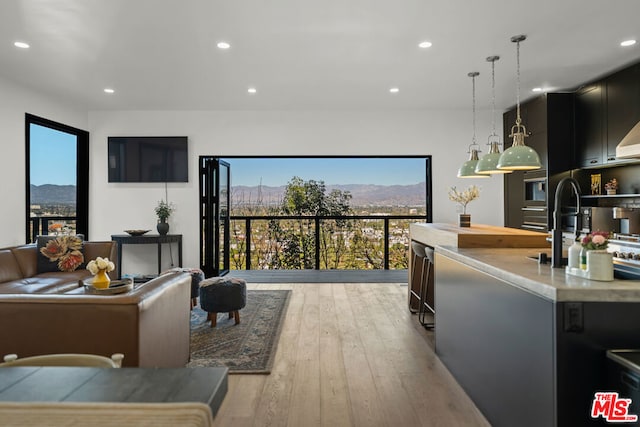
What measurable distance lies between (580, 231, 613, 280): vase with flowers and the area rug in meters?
2.12

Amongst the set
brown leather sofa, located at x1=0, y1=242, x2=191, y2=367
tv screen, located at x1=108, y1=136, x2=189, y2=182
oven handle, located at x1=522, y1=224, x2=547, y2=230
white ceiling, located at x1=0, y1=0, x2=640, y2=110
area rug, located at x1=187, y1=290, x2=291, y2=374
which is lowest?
area rug, located at x1=187, y1=290, x2=291, y2=374

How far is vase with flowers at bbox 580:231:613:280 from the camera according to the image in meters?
1.71

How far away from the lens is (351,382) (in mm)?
2744

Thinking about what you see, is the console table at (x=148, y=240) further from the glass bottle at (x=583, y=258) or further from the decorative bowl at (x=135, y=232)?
the glass bottle at (x=583, y=258)

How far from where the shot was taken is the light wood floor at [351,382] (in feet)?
7.49

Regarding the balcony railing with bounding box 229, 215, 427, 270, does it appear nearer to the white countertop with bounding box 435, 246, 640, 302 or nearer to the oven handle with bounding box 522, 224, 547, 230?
→ the oven handle with bounding box 522, 224, 547, 230

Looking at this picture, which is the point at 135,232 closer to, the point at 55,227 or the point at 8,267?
the point at 55,227

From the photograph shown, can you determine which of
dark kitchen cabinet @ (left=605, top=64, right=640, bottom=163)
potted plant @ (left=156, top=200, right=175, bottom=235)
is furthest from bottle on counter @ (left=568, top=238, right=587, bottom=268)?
potted plant @ (left=156, top=200, right=175, bottom=235)

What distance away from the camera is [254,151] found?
650 centimetres

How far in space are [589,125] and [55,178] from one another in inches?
283

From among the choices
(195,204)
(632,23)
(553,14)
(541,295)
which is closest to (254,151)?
(195,204)

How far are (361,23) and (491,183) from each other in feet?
13.8

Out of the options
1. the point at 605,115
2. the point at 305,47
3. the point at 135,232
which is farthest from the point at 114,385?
the point at 135,232

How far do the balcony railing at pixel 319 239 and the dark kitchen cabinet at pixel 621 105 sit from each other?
10.8 ft
